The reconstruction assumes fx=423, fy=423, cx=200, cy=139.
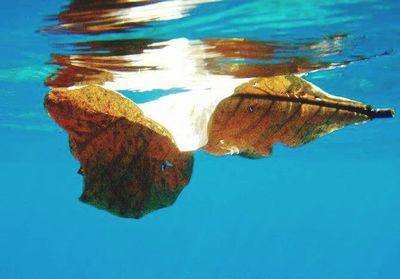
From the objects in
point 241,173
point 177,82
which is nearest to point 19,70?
point 177,82

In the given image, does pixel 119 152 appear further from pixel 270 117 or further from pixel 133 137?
pixel 270 117

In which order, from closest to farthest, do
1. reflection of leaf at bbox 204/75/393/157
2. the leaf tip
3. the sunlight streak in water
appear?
the leaf tip → the sunlight streak in water → reflection of leaf at bbox 204/75/393/157

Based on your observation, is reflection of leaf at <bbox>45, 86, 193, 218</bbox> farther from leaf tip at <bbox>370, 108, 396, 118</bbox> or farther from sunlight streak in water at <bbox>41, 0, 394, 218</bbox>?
leaf tip at <bbox>370, 108, 396, 118</bbox>

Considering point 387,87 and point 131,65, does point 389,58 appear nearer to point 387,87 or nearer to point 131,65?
point 387,87

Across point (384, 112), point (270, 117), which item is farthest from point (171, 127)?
point (384, 112)

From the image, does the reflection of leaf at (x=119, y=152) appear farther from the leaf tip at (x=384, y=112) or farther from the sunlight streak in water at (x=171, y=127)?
the leaf tip at (x=384, y=112)

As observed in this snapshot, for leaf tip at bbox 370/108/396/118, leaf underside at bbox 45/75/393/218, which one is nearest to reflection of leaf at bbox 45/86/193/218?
leaf underside at bbox 45/75/393/218

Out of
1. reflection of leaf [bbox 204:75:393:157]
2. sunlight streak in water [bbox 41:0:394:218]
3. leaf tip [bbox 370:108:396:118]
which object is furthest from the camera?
reflection of leaf [bbox 204:75:393:157]

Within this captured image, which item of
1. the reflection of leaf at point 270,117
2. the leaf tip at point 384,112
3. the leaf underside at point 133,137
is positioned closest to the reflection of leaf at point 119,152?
the leaf underside at point 133,137
